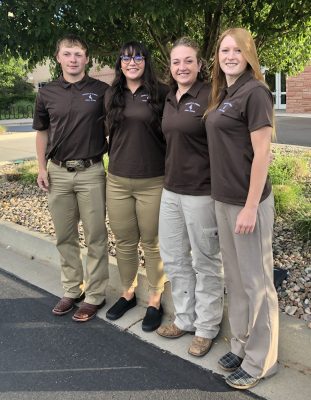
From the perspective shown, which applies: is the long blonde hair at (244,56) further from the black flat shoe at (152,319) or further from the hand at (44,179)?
the black flat shoe at (152,319)

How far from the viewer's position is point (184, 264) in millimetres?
3082

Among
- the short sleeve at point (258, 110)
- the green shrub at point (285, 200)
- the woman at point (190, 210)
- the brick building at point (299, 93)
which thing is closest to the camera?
the short sleeve at point (258, 110)

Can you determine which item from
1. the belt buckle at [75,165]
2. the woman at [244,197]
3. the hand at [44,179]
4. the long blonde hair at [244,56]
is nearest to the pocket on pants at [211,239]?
the woman at [244,197]

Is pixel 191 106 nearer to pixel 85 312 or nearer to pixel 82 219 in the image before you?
pixel 82 219

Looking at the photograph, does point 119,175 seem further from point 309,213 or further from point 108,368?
point 309,213

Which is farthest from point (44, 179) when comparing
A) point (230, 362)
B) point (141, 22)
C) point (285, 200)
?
point (285, 200)

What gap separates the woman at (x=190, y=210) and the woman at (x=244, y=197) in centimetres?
18

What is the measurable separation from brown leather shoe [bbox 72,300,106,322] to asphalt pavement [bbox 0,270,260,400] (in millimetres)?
43

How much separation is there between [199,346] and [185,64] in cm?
178

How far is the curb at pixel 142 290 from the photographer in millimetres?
2844

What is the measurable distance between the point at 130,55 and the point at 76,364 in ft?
6.64

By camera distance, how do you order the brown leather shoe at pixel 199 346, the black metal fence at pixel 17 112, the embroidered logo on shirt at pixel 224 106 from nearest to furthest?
the embroidered logo on shirt at pixel 224 106 < the brown leather shoe at pixel 199 346 < the black metal fence at pixel 17 112

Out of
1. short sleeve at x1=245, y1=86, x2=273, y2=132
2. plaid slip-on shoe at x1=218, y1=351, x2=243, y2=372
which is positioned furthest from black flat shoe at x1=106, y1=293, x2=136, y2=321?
short sleeve at x1=245, y1=86, x2=273, y2=132

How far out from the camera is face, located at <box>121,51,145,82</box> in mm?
3002
